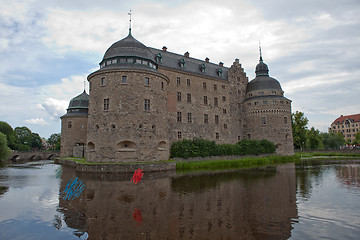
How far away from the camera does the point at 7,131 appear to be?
6106 centimetres

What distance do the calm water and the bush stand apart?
604 inches

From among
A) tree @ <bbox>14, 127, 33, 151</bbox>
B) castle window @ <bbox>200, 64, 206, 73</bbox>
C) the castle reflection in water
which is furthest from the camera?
tree @ <bbox>14, 127, 33, 151</bbox>

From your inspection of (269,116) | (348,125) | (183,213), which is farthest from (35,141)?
(348,125)

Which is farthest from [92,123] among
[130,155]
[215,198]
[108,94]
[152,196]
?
[215,198]

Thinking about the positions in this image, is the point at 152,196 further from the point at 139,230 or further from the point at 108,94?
the point at 108,94

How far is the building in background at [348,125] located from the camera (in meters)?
91.9

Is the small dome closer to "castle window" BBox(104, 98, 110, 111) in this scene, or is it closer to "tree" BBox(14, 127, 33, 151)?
"castle window" BBox(104, 98, 110, 111)

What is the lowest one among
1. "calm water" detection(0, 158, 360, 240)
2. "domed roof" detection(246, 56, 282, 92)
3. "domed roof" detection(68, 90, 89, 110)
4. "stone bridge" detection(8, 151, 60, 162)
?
"calm water" detection(0, 158, 360, 240)

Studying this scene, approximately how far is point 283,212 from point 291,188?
18.9 feet

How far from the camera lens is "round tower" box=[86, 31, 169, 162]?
2403 cm

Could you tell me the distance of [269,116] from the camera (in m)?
40.3

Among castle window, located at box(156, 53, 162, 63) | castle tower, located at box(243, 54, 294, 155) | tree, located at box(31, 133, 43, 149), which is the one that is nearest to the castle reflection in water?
castle window, located at box(156, 53, 162, 63)

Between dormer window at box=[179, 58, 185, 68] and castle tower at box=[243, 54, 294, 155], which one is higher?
dormer window at box=[179, 58, 185, 68]

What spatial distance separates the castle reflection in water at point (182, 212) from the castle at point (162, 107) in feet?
33.5
